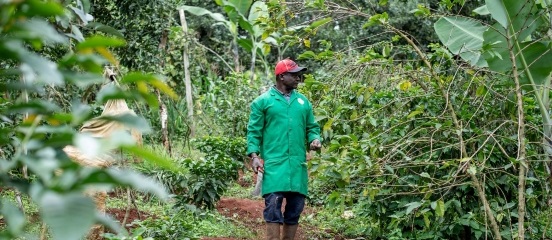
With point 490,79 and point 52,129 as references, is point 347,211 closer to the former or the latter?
point 490,79

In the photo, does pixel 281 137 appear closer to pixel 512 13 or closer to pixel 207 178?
pixel 207 178

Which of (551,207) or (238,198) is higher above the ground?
(551,207)

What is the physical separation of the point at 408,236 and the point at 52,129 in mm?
6268

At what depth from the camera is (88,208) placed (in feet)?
2.80

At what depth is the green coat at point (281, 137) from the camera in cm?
664

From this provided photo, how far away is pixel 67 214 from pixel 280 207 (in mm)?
5965

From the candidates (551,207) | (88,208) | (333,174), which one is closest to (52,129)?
(88,208)

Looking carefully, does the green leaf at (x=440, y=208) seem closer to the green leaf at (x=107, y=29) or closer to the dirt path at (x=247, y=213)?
the green leaf at (x=107, y=29)

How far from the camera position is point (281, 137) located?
6703mm

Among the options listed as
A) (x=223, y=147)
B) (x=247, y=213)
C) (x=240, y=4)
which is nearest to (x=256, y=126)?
(x=223, y=147)

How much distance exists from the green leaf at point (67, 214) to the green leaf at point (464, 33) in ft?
20.2

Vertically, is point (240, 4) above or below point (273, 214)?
below

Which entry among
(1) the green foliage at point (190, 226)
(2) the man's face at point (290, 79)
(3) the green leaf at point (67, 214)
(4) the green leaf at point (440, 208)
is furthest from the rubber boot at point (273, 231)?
(3) the green leaf at point (67, 214)

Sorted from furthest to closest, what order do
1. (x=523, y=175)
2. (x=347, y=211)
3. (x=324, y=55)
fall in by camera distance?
(x=347, y=211), (x=324, y=55), (x=523, y=175)
